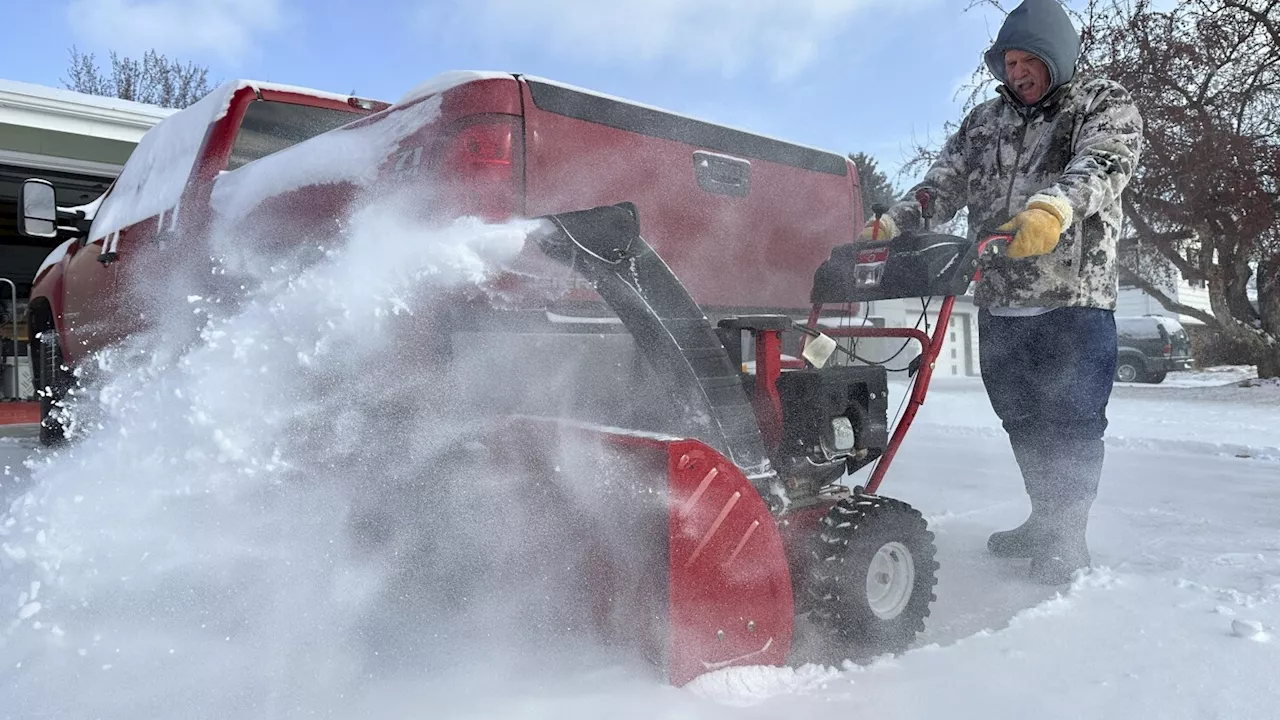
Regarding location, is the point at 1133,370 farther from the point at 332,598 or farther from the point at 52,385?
the point at 332,598

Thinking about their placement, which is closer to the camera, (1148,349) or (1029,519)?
(1029,519)

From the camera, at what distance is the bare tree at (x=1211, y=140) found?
11.1 metres

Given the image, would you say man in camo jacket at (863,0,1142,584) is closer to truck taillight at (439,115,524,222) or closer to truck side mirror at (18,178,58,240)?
truck taillight at (439,115,524,222)

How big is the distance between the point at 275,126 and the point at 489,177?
2187 mm

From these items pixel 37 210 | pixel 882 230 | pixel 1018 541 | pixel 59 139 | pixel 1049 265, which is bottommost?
pixel 1018 541

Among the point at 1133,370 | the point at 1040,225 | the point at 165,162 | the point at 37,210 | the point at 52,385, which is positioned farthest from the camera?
the point at 1133,370

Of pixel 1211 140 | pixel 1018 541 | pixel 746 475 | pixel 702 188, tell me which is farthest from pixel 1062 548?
pixel 1211 140

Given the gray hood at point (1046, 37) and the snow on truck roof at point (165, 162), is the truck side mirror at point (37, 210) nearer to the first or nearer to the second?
the snow on truck roof at point (165, 162)

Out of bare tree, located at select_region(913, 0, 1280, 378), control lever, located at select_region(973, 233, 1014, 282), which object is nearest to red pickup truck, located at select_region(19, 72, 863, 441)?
control lever, located at select_region(973, 233, 1014, 282)

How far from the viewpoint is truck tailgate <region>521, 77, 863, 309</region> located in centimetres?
260

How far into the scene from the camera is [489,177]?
8.01ft

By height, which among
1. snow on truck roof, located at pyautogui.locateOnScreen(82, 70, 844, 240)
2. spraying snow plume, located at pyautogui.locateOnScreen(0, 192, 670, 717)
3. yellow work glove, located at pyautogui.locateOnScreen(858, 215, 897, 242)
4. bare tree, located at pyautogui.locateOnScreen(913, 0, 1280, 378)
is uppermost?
bare tree, located at pyautogui.locateOnScreen(913, 0, 1280, 378)

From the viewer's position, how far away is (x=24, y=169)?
33.3ft

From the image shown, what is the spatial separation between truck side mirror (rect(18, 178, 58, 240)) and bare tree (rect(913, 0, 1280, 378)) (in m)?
11.6
